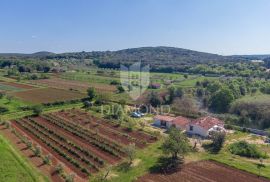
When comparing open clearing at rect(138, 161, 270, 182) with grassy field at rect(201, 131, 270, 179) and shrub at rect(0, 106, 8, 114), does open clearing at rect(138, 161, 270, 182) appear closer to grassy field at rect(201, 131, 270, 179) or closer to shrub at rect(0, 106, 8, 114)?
grassy field at rect(201, 131, 270, 179)

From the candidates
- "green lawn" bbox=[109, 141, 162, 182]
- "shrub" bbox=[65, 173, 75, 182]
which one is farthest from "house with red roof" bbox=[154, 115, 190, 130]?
"shrub" bbox=[65, 173, 75, 182]

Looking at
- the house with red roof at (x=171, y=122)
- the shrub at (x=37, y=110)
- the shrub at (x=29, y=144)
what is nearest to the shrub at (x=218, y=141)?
the house with red roof at (x=171, y=122)

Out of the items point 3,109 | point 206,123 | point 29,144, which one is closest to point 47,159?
point 29,144

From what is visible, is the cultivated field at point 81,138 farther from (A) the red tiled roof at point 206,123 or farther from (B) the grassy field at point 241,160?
(B) the grassy field at point 241,160

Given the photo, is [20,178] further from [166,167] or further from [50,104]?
[50,104]

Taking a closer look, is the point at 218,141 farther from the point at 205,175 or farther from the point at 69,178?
the point at 69,178

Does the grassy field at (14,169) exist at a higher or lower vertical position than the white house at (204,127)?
lower
